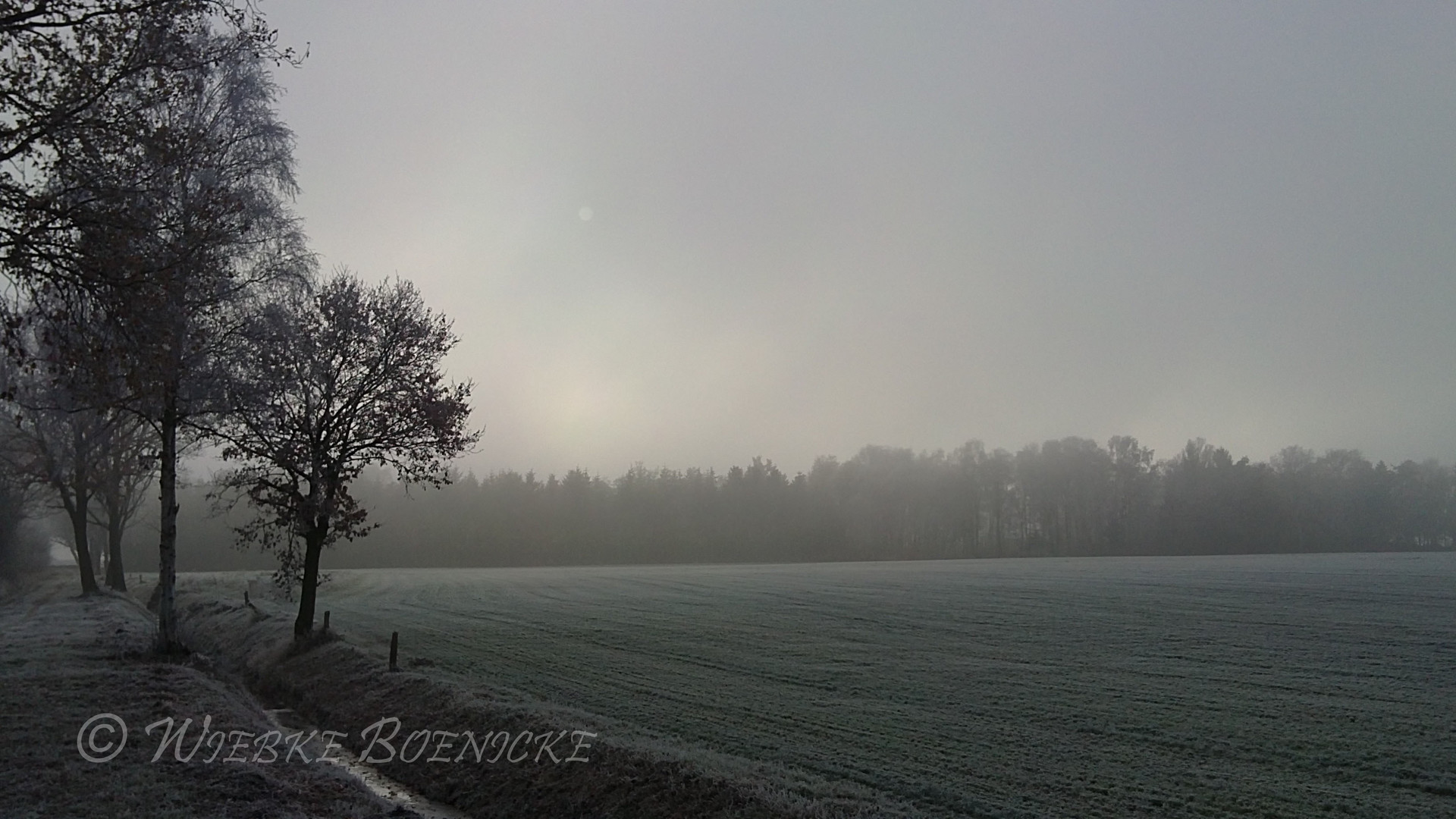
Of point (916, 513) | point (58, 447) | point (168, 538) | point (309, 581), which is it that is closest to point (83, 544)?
point (58, 447)

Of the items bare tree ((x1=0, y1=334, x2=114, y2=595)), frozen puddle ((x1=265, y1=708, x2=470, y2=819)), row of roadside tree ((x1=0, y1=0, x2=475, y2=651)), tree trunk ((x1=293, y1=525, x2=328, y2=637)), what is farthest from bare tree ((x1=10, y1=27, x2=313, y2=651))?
bare tree ((x1=0, y1=334, x2=114, y2=595))

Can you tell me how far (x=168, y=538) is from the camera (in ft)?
80.6

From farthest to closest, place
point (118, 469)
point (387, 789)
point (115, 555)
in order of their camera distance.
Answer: point (115, 555)
point (118, 469)
point (387, 789)

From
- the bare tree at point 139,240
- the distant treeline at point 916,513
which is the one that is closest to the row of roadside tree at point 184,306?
the bare tree at point 139,240

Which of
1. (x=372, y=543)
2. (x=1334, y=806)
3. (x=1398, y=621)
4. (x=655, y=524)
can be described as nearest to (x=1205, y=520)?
(x=655, y=524)

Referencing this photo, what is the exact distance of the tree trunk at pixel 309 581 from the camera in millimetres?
29844

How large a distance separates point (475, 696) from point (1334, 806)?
665 inches

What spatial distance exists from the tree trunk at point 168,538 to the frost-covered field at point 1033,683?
7.22 meters

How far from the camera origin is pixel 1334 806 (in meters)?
13.3

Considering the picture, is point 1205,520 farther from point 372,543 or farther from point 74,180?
point 74,180

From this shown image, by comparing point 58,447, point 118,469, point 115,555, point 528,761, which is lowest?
point 528,761

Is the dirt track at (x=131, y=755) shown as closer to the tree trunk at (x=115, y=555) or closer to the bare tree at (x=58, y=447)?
the bare tree at (x=58, y=447)

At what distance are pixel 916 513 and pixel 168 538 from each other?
14602 cm

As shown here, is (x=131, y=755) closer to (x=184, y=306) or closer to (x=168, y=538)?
(x=184, y=306)
